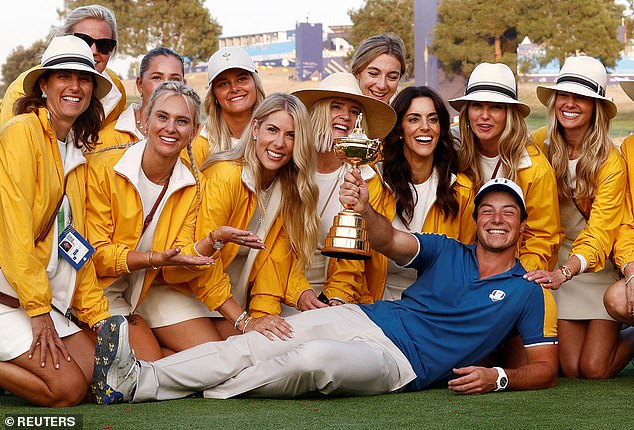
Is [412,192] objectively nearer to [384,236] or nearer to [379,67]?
[384,236]

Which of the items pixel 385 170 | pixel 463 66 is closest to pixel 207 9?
pixel 463 66

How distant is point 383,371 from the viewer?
561 cm

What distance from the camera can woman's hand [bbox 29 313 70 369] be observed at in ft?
18.0

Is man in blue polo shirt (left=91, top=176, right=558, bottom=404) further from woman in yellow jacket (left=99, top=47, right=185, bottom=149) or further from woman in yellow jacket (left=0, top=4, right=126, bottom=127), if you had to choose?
woman in yellow jacket (left=0, top=4, right=126, bottom=127)

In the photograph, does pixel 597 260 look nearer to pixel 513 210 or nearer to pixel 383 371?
pixel 513 210

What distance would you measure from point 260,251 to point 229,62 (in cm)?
152

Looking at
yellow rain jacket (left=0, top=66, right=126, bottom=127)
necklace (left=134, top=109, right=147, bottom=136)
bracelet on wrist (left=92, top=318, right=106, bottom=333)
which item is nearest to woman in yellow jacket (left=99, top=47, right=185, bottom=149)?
necklace (left=134, top=109, right=147, bottom=136)

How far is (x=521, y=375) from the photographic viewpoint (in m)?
5.63

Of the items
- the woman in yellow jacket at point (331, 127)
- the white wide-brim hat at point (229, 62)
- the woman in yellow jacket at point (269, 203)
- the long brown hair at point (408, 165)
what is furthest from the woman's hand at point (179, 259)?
the white wide-brim hat at point (229, 62)

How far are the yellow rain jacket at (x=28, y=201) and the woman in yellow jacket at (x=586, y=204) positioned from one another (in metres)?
3.13

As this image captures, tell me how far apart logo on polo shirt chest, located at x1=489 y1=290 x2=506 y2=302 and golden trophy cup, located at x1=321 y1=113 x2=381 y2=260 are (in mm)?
724

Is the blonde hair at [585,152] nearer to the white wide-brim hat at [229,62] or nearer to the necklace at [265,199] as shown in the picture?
the necklace at [265,199]

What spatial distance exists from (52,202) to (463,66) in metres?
40.6

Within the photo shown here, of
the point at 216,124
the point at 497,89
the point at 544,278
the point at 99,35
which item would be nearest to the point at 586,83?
the point at 497,89
